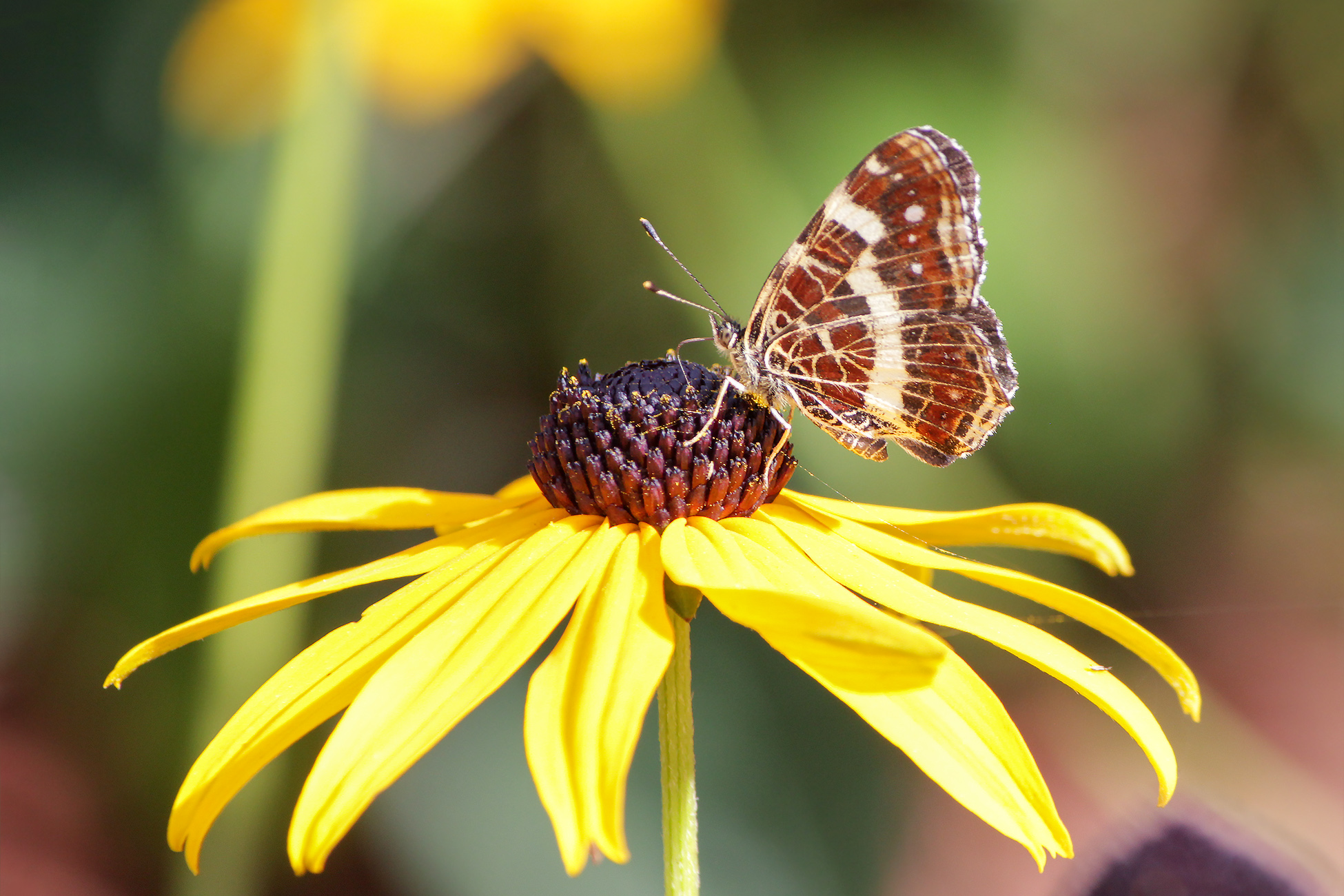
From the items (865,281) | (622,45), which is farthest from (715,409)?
(622,45)

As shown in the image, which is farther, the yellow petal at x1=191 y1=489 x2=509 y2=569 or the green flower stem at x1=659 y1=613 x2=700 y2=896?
the yellow petal at x1=191 y1=489 x2=509 y2=569

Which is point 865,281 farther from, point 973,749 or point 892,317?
point 973,749

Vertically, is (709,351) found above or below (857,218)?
below

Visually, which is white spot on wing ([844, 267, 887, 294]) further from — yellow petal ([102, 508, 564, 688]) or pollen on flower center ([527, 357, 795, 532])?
A: yellow petal ([102, 508, 564, 688])

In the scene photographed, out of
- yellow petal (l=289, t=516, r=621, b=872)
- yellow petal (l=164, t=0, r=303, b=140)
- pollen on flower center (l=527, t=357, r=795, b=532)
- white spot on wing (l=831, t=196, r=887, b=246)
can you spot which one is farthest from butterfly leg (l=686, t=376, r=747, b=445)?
yellow petal (l=164, t=0, r=303, b=140)

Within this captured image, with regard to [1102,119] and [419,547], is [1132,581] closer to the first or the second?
[1102,119]

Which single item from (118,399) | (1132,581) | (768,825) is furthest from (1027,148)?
(118,399)
